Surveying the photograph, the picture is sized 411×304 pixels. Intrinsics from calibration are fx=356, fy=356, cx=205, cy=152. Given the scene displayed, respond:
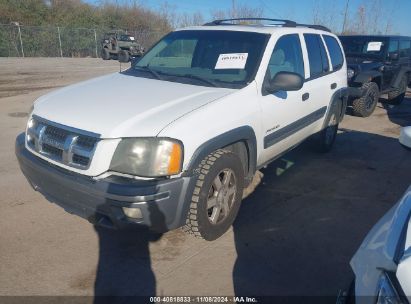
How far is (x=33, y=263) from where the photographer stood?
2.83 m

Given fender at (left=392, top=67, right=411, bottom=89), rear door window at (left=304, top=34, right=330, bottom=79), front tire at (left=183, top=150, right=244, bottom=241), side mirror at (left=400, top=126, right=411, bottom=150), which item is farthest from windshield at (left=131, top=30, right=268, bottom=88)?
fender at (left=392, top=67, right=411, bottom=89)

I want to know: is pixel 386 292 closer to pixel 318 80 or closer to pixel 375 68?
pixel 318 80

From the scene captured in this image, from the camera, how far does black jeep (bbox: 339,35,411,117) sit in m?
8.02

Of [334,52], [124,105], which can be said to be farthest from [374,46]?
[124,105]

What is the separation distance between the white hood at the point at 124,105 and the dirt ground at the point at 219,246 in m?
1.09

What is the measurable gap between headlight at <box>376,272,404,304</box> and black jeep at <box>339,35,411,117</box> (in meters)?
6.89

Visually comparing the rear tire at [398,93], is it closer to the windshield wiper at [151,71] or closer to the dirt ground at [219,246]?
the dirt ground at [219,246]

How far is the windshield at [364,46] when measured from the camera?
8.77 metres

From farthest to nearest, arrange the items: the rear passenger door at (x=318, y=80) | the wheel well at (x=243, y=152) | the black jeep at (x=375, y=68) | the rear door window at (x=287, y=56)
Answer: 1. the black jeep at (x=375, y=68)
2. the rear passenger door at (x=318, y=80)
3. the rear door window at (x=287, y=56)
4. the wheel well at (x=243, y=152)

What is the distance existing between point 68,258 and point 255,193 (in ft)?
7.14

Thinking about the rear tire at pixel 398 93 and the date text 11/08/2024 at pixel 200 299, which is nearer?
the date text 11/08/2024 at pixel 200 299

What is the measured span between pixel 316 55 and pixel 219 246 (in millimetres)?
2905

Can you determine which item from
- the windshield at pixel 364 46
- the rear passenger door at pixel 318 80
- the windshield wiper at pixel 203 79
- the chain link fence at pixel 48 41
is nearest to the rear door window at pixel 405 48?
the windshield at pixel 364 46

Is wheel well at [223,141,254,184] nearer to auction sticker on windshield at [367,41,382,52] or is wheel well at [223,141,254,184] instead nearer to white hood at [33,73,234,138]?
white hood at [33,73,234,138]
